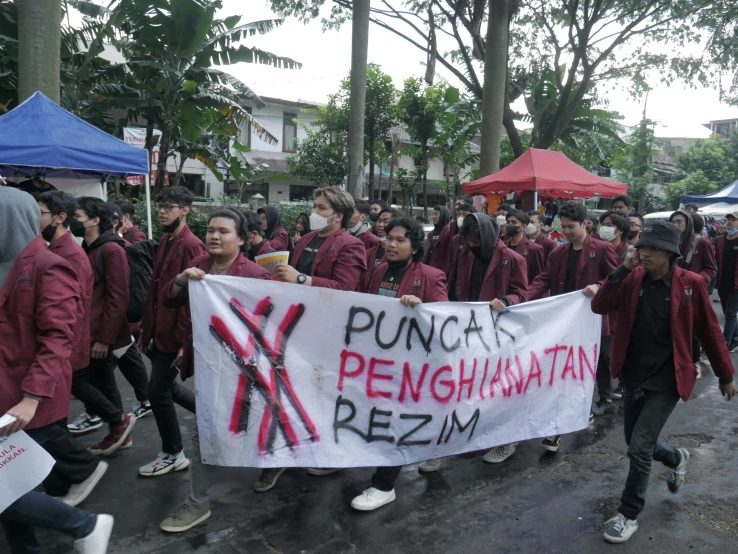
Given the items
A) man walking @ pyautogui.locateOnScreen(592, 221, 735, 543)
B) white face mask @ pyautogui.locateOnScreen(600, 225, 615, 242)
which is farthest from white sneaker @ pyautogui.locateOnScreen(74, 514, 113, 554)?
white face mask @ pyautogui.locateOnScreen(600, 225, 615, 242)

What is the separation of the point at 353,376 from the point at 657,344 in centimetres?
182

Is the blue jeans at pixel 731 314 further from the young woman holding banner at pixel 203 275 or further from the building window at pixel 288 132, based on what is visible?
the building window at pixel 288 132

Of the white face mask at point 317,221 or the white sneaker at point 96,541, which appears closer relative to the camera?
the white sneaker at point 96,541

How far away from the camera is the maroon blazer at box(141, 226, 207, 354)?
4.08 metres

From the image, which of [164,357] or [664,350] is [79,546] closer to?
[164,357]

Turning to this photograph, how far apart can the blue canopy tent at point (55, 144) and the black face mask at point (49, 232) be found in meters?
4.25

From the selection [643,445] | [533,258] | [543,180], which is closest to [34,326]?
[643,445]

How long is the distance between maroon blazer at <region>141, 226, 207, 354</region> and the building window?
28.9 m

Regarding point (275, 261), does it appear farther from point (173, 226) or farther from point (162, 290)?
point (173, 226)

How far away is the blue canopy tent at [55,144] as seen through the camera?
7.66 metres

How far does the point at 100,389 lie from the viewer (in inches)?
192

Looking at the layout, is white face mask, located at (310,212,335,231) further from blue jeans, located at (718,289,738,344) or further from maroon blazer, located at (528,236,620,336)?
blue jeans, located at (718,289,738,344)

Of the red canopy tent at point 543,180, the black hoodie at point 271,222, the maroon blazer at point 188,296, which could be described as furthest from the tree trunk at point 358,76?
the maroon blazer at point 188,296

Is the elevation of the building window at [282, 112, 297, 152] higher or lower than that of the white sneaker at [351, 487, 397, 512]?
higher
